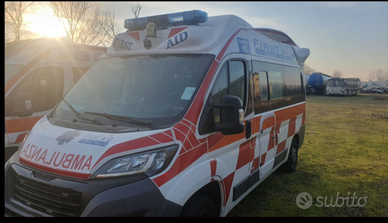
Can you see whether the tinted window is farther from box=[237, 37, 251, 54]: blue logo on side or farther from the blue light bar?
the blue light bar

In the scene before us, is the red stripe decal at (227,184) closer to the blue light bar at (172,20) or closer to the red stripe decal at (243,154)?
the red stripe decal at (243,154)

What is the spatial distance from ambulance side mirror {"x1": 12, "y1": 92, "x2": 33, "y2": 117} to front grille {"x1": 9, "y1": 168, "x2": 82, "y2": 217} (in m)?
1.58

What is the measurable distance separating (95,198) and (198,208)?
0.93 m

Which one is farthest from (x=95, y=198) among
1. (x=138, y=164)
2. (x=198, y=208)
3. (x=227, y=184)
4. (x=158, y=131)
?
(x=227, y=184)

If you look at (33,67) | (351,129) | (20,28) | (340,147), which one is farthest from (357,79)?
(33,67)

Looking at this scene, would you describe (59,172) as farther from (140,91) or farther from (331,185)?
(331,185)

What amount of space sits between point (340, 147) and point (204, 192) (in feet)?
22.4

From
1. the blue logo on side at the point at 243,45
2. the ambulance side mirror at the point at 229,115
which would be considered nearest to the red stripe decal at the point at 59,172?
the ambulance side mirror at the point at 229,115

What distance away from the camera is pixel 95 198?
218 cm

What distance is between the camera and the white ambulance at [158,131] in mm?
2271

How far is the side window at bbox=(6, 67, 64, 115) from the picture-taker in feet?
15.6

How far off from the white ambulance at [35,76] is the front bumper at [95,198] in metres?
1.94

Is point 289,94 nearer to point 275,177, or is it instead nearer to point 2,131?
point 275,177

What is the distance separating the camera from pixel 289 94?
17.5ft
